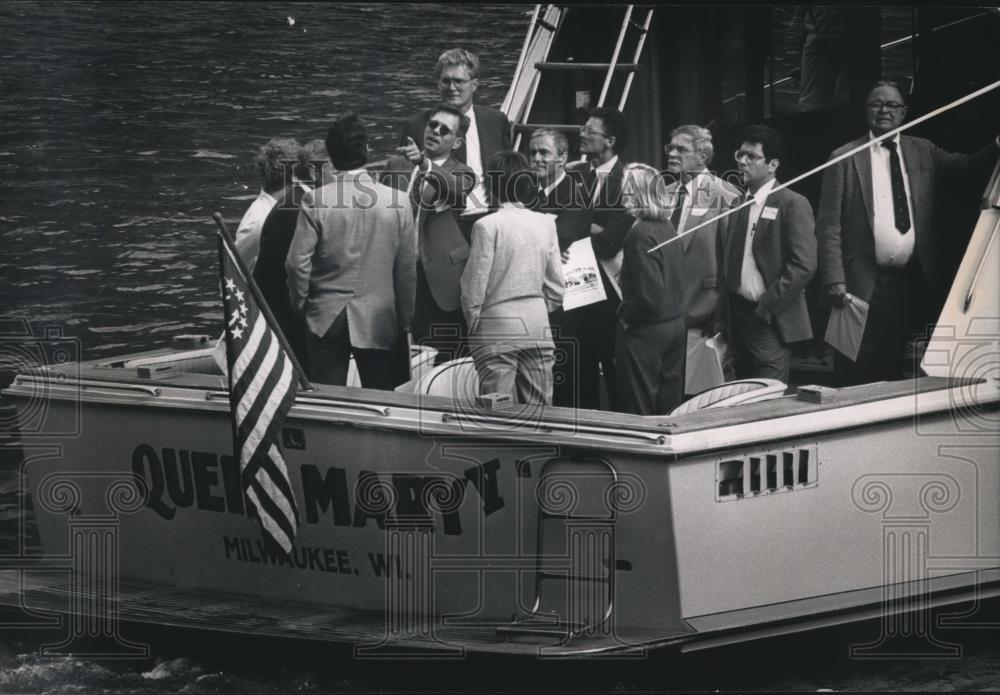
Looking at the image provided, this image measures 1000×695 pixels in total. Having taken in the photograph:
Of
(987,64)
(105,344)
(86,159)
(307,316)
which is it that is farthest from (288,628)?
(987,64)

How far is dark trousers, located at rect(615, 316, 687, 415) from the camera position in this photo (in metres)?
5.85

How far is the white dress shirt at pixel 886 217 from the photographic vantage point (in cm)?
592

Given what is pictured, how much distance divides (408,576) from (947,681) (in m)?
2.02

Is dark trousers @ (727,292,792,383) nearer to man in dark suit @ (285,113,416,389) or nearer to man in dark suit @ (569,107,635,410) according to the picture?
man in dark suit @ (569,107,635,410)

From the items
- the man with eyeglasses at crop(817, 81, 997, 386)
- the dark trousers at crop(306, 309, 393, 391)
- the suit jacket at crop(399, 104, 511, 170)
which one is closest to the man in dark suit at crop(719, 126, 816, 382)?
the man with eyeglasses at crop(817, 81, 997, 386)

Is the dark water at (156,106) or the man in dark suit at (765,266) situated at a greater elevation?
the dark water at (156,106)

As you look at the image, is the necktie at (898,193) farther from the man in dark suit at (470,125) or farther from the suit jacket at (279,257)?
the suit jacket at (279,257)

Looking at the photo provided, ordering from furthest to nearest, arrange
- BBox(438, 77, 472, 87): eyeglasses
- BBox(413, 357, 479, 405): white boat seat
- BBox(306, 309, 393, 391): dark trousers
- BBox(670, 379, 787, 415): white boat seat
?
BBox(438, 77, 472, 87): eyeglasses, BBox(306, 309, 393, 391): dark trousers, BBox(413, 357, 479, 405): white boat seat, BBox(670, 379, 787, 415): white boat seat

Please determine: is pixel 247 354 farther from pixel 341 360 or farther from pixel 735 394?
pixel 735 394

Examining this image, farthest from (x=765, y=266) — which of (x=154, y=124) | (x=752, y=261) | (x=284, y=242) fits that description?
(x=154, y=124)

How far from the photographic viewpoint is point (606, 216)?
5.90 metres

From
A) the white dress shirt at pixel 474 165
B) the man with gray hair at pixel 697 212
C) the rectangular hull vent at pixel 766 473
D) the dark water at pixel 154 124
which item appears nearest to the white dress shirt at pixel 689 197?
the man with gray hair at pixel 697 212

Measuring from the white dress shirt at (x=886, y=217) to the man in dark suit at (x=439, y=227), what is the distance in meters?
1.59

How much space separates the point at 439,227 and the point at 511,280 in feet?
1.40
